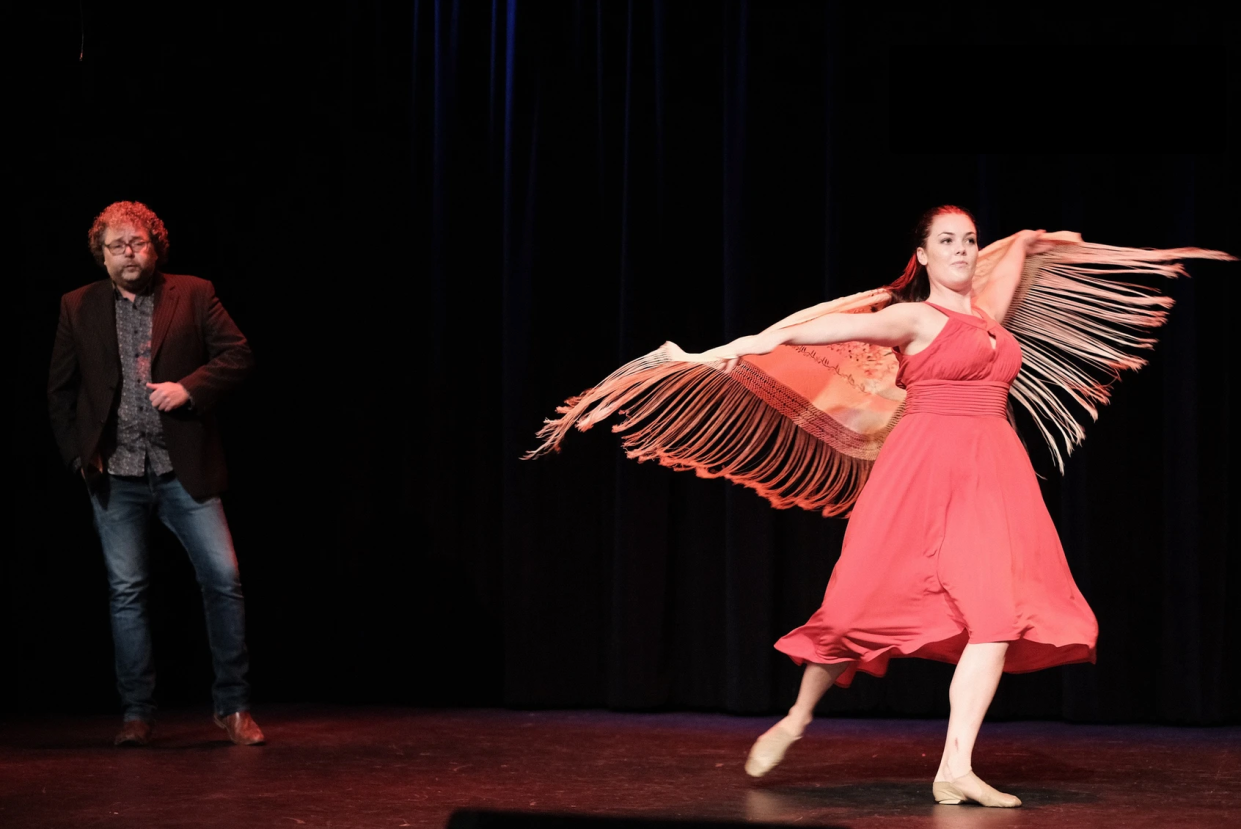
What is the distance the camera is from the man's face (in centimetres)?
437

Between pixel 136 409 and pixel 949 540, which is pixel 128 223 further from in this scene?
pixel 949 540

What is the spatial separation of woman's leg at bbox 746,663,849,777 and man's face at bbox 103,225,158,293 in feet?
7.72

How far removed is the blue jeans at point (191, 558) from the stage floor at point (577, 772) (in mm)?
269

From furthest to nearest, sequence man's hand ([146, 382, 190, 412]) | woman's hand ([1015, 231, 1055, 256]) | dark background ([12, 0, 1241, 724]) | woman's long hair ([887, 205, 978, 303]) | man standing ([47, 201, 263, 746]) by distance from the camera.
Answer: dark background ([12, 0, 1241, 724]) < man standing ([47, 201, 263, 746]) < man's hand ([146, 382, 190, 412]) < woman's hand ([1015, 231, 1055, 256]) < woman's long hair ([887, 205, 978, 303])

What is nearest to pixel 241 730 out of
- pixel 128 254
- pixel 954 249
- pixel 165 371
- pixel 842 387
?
pixel 165 371

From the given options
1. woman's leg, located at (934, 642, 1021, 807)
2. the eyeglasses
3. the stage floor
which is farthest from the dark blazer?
woman's leg, located at (934, 642, 1021, 807)

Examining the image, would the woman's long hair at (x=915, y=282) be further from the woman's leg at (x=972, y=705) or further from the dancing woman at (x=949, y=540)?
the woman's leg at (x=972, y=705)

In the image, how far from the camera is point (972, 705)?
339cm

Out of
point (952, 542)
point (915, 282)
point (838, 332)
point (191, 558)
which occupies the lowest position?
point (191, 558)

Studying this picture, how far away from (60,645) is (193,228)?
1.68 metres

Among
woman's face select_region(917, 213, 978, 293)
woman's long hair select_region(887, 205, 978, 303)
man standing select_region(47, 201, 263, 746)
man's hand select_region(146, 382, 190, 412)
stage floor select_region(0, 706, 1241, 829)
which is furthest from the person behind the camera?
man standing select_region(47, 201, 263, 746)

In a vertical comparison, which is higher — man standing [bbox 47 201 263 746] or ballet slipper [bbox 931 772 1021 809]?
man standing [bbox 47 201 263 746]

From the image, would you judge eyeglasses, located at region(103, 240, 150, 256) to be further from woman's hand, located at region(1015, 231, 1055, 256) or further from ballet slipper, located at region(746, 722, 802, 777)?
woman's hand, located at region(1015, 231, 1055, 256)

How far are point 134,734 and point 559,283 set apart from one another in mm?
2162
